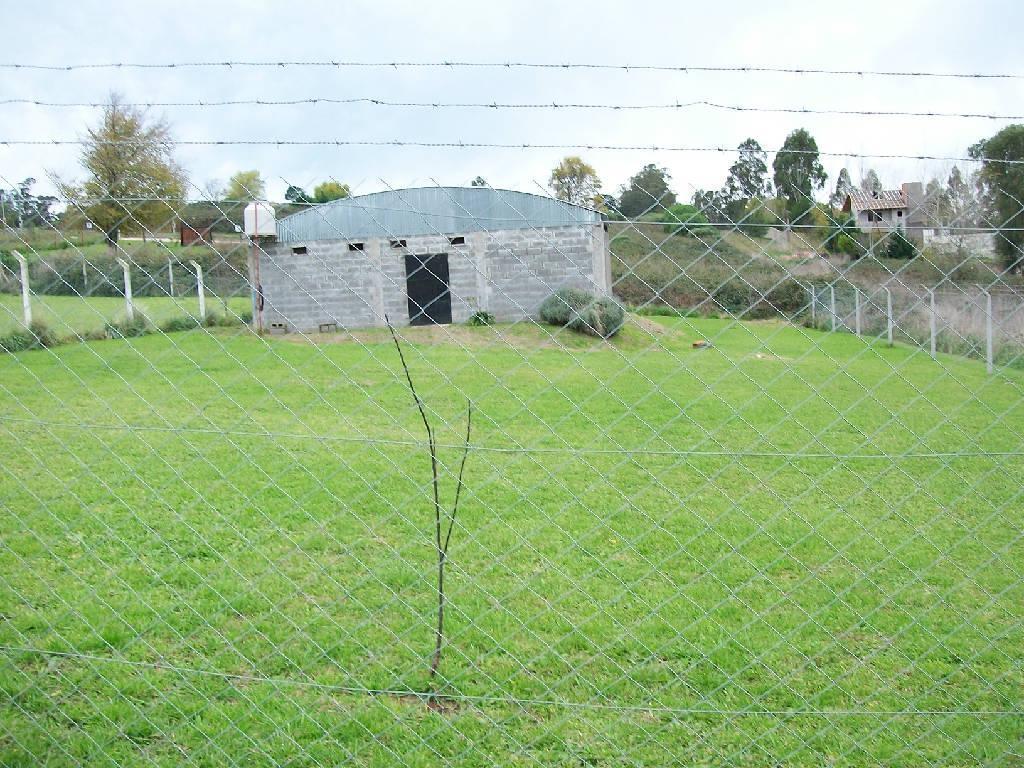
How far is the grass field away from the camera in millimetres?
2678

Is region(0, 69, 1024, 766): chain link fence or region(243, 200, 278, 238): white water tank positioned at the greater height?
region(243, 200, 278, 238): white water tank

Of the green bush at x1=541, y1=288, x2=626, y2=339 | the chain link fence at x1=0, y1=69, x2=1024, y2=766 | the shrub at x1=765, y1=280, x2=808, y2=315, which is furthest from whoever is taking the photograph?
the shrub at x1=765, y1=280, x2=808, y2=315

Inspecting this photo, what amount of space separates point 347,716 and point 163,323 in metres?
6.00

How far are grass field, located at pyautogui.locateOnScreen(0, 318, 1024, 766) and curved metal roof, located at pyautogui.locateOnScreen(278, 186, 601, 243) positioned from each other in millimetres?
436

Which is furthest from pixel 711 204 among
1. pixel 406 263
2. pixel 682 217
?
pixel 406 263

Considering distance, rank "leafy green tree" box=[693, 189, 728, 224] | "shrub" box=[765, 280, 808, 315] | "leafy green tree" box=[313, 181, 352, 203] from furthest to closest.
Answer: "shrub" box=[765, 280, 808, 315]
"leafy green tree" box=[313, 181, 352, 203]
"leafy green tree" box=[693, 189, 728, 224]

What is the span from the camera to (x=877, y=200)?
2445 millimetres

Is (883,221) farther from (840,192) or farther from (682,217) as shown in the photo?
(682,217)

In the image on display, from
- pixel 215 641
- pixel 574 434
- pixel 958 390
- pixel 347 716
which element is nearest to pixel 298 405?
pixel 574 434

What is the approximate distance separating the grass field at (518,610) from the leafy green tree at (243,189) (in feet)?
1.63

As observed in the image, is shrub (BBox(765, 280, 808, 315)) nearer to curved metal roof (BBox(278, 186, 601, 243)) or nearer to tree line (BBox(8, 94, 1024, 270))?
curved metal roof (BBox(278, 186, 601, 243))

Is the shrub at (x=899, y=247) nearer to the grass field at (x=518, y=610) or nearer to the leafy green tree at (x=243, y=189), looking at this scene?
the grass field at (x=518, y=610)

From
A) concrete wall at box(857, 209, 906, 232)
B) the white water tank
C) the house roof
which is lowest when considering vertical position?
concrete wall at box(857, 209, 906, 232)

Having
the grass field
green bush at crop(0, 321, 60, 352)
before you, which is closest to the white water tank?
the grass field
